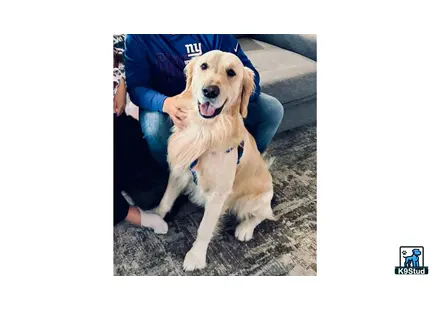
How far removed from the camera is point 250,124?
1.57 meters

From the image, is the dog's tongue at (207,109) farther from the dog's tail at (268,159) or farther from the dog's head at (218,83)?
the dog's tail at (268,159)

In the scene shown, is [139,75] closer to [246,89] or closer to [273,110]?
[246,89]

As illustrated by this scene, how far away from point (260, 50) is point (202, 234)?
0.74m

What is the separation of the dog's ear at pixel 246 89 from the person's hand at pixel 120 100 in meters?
0.45

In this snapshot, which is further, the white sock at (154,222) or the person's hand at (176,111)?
the white sock at (154,222)

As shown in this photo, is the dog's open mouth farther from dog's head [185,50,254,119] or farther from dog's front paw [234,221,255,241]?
dog's front paw [234,221,255,241]

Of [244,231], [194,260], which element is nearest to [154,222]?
[194,260]

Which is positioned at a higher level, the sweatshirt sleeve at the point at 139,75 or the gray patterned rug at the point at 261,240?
the sweatshirt sleeve at the point at 139,75

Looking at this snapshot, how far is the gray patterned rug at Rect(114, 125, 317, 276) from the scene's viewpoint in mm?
1619

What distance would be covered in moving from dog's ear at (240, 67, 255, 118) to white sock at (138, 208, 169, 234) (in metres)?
0.54

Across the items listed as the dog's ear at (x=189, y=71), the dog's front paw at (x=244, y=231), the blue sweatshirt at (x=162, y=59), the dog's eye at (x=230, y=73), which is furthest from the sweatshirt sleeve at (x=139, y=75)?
the dog's front paw at (x=244, y=231)

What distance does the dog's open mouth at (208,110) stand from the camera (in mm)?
1442
